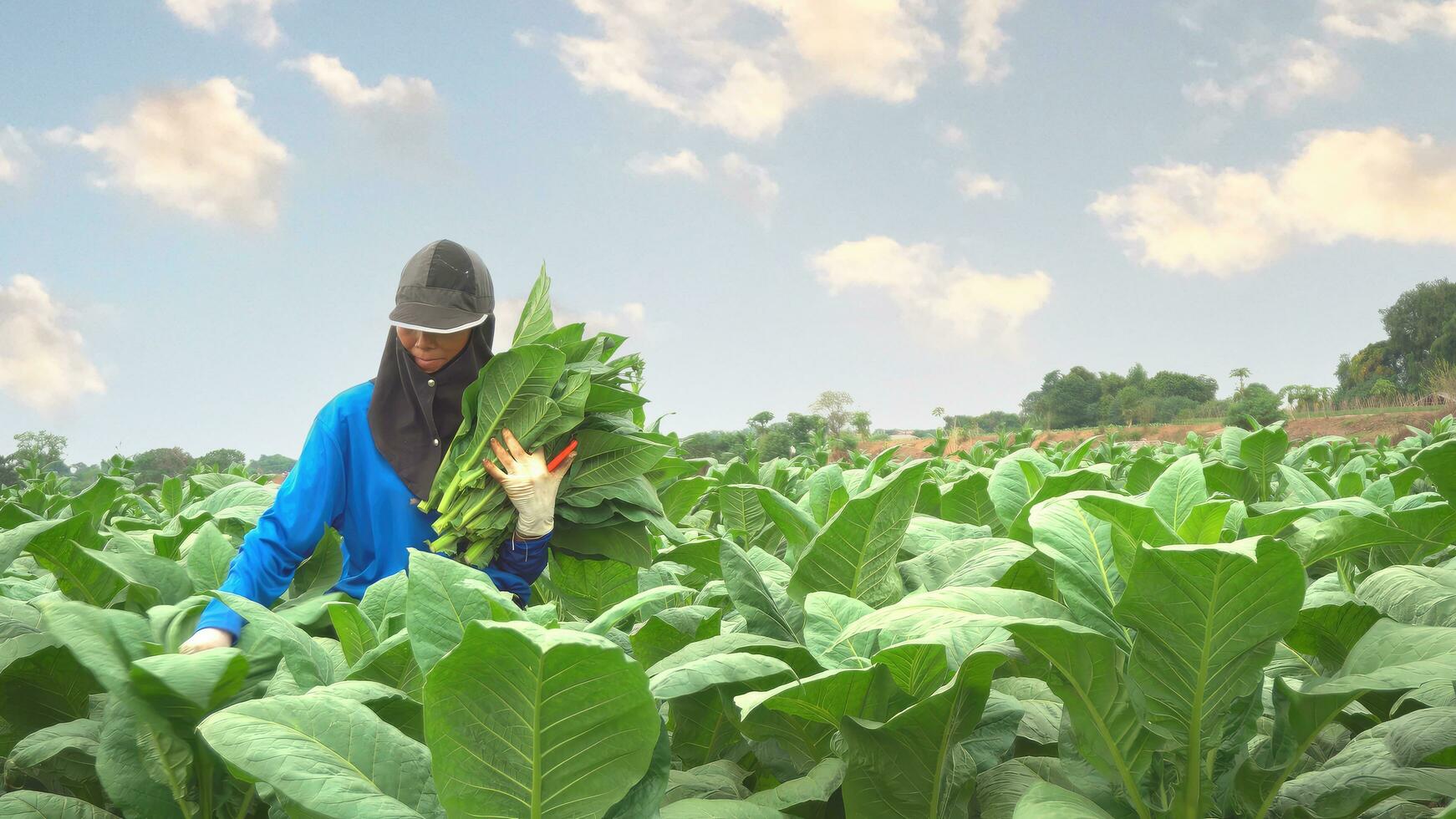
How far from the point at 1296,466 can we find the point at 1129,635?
455 centimetres

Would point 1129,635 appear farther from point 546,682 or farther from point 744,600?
point 546,682

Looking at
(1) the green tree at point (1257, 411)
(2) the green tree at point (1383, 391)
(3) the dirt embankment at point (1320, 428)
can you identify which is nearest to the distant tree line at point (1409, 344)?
(2) the green tree at point (1383, 391)

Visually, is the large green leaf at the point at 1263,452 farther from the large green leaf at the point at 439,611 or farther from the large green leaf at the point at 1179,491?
the large green leaf at the point at 439,611

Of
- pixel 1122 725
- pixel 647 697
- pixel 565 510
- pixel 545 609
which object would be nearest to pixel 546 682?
pixel 647 697

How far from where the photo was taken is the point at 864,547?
64.7 inches

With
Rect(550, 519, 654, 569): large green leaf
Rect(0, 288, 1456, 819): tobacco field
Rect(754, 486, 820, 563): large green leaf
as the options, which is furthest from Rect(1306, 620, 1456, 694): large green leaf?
Rect(550, 519, 654, 569): large green leaf

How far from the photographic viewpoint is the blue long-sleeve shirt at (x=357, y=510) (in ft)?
9.41

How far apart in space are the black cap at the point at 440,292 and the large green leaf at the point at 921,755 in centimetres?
204

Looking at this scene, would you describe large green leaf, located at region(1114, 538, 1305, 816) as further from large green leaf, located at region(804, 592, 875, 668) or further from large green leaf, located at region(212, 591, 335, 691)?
large green leaf, located at region(212, 591, 335, 691)

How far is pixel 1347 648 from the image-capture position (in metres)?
1.71

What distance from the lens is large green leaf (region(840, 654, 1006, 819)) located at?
1.27 m

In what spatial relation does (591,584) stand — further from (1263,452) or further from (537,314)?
(1263,452)

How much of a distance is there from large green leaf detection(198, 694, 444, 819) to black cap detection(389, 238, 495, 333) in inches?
75.9

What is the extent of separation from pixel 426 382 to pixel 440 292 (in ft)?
0.98
